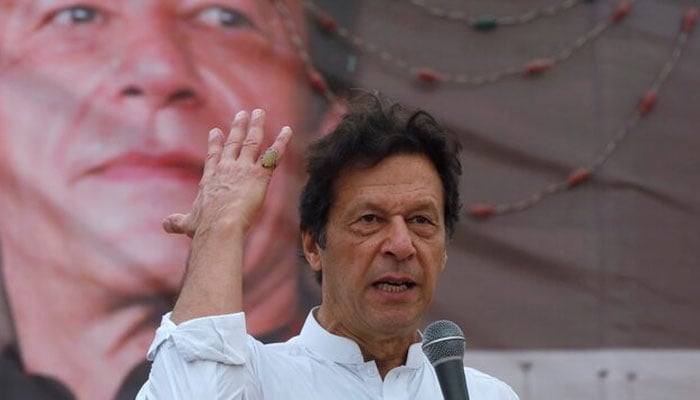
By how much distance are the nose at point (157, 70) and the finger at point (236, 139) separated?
5.96ft

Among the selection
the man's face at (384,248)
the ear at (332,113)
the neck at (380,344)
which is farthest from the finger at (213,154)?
the ear at (332,113)

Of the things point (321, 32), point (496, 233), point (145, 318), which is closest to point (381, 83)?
point (321, 32)

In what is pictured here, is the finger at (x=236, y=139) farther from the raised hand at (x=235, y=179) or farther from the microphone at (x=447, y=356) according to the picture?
the microphone at (x=447, y=356)

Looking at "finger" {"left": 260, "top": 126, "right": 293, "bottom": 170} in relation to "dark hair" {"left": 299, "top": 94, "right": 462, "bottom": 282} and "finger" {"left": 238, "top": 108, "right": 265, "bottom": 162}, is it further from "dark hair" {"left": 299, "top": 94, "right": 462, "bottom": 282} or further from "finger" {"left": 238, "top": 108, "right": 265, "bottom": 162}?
"dark hair" {"left": 299, "top": 94, "right": 462, "bottom": 282}

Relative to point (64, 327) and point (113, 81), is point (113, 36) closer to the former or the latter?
point (113, 81)

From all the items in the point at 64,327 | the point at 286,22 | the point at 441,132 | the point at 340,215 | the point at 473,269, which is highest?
the point at 286,22

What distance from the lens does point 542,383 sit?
4367mm

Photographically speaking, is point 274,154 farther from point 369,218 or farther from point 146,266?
point 146,266

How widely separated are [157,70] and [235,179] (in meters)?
1.92

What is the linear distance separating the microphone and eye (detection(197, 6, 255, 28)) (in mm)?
2116

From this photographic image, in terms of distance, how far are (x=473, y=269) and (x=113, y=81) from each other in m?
1.16

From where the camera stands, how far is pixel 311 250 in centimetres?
268

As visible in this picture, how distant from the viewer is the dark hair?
256cm

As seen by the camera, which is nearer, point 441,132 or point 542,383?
point 441,132
